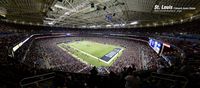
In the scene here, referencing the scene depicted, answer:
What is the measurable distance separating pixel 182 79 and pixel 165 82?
610 millimetres

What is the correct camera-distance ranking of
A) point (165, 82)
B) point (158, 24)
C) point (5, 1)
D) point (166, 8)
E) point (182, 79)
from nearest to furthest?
1. point (182, 79)
2. point (165, 82)
3. point (5, 1)
4. point (166, 8)
5. point (158, 24)

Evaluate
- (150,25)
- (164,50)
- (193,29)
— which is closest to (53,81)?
(164,50)

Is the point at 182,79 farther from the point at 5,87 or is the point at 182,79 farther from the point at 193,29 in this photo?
the point at 193,29

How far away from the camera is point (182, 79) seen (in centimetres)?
491

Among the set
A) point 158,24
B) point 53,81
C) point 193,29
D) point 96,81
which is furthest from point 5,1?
point 158,24

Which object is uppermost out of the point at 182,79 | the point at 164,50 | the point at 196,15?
the point at 196,15

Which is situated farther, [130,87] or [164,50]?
[164,50]

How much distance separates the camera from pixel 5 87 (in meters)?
5.01

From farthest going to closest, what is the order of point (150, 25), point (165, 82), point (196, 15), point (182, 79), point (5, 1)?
point (150, 25), point (196, 15), point (5, 1), point (165, 82), point (182, 79)

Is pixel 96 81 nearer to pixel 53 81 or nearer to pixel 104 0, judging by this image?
pixel 53 81

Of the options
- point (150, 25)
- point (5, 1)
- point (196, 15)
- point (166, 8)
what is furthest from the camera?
point (150, 25)

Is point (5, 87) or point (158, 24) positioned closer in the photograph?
point (5, 87)

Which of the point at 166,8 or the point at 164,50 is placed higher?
the point at 166,8

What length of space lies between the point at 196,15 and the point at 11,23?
46.9m
